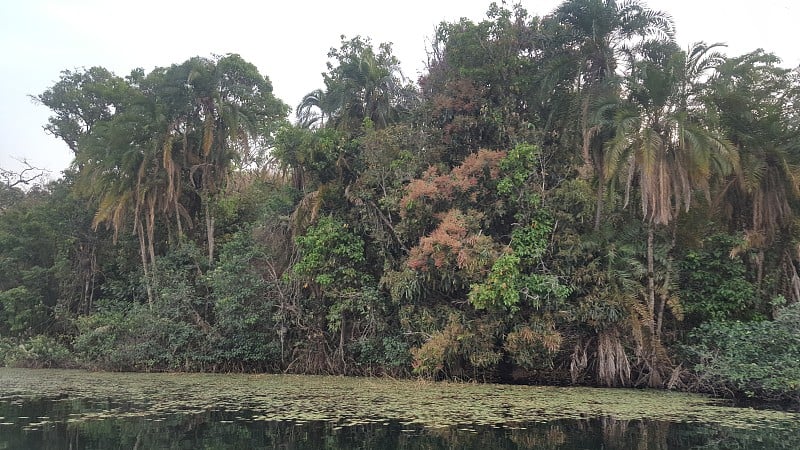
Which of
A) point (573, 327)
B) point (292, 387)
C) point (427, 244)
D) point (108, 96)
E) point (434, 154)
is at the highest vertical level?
point (108, 96)

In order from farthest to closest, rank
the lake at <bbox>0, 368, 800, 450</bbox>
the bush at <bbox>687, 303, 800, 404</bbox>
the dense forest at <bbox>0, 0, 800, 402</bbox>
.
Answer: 1. the dense forest at <bbox>0, 0, 800, 402</bbox>
2. the bush at <bbox>687, 303, 800, 404</bbox>
3. the lake at <bbox>0, 368, 800, 450</bbox>

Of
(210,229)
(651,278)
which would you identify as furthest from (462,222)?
(210,229)

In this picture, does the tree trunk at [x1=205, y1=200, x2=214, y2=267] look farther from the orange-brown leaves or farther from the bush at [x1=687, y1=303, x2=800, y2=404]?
the bush at [x1=687, y1=303, x2=800, y2=404]

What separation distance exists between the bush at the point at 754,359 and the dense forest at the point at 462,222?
0.06m

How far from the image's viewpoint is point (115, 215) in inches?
734

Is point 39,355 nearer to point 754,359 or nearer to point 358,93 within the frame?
point 358,93

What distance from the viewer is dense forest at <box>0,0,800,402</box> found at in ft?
44.1

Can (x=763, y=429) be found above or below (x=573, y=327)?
below

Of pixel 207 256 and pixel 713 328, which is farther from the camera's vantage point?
pixel 207 256

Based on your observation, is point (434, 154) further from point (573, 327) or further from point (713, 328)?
point (713, 328)

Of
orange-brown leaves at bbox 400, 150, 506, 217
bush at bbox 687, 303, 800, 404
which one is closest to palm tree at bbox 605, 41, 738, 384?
bush at bbox 687, 303, 800, 404

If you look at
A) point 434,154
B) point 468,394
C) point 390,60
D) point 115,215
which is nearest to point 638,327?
→ point 468,394

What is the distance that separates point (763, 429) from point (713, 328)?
471 cm

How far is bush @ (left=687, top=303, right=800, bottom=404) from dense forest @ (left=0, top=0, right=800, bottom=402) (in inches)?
2.2
